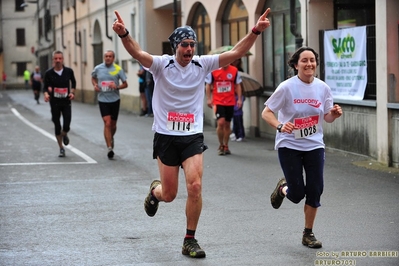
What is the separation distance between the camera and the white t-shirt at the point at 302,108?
24.5 feet

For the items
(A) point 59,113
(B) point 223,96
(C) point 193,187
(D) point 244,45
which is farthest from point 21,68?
(C) point 193,187

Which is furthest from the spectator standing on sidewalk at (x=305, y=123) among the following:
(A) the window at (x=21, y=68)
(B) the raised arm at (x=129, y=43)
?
(A) the window at (x=21, y=68)

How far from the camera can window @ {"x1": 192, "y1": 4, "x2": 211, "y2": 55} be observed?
2482 cm

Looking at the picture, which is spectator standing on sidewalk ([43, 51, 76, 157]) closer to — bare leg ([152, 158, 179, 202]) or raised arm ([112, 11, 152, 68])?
bare leg ([152, 158, 179, 202])

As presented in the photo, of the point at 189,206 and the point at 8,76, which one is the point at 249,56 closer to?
the point at 189,206

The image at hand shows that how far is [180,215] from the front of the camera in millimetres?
9148

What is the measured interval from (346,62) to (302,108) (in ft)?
27.1

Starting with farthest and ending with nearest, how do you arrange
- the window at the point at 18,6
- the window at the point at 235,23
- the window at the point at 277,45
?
the window at the point at 18,6 < the window at the point at 235,23 < the window at the point at 277,45

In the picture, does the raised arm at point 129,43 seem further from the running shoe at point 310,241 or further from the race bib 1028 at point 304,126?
the running shoe at point 310,241

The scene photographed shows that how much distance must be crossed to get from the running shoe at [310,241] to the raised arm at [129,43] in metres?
1.98

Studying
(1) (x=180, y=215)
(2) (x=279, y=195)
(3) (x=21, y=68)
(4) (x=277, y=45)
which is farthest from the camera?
(3) (x=21, y=68)

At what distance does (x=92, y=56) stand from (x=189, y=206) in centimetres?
3486

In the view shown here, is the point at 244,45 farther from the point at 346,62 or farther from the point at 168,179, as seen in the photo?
the point at 346,62

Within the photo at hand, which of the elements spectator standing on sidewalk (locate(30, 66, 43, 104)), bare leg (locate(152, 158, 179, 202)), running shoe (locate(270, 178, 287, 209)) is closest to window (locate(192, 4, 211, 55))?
spectator standing on sidewalk (locate(30, 66, 43, 104))
